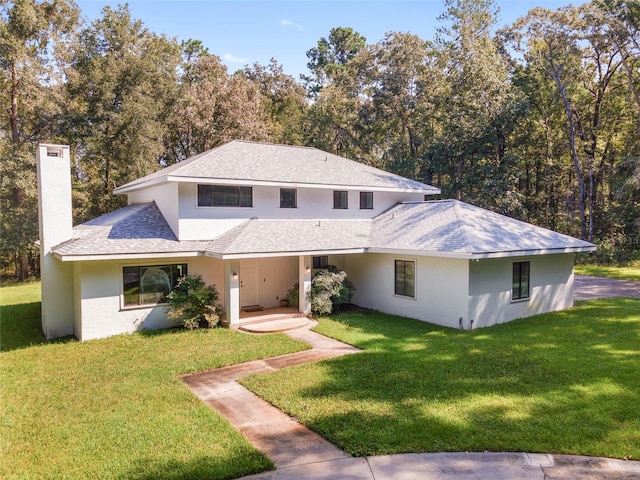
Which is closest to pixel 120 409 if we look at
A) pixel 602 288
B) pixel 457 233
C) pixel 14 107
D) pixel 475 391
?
pixel 475 391

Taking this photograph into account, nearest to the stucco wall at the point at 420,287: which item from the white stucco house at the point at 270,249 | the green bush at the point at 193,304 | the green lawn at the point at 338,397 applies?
the white stucco house at the point at 270,249

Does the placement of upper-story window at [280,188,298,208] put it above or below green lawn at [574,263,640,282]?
above

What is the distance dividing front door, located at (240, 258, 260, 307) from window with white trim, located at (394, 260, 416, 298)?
5.22 meters

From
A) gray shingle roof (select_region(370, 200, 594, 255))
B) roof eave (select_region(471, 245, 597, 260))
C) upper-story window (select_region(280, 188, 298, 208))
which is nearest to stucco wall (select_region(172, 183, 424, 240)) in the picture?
upper-story window (select_region(280, 188, 298, 208))

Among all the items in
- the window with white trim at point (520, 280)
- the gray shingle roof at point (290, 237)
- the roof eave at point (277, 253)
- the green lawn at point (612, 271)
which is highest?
the gray shingle roof at point (290, 237)

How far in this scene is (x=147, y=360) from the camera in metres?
10.1

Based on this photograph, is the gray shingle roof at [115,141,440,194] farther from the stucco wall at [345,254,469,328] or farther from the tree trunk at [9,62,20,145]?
the tree trunk at [9,62,20,145]

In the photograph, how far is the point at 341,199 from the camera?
17.6 meters

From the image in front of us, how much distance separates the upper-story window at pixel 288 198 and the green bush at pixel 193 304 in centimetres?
458

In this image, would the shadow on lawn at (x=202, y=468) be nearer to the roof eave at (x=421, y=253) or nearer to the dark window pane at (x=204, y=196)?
the roof eave at (x=421, y=253)

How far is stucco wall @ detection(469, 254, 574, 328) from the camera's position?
12578 mm

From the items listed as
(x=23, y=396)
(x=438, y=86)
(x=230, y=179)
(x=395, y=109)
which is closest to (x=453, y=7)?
(x=438, y=86)

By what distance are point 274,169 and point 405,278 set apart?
21.7ft

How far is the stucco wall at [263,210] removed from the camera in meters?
13.9
